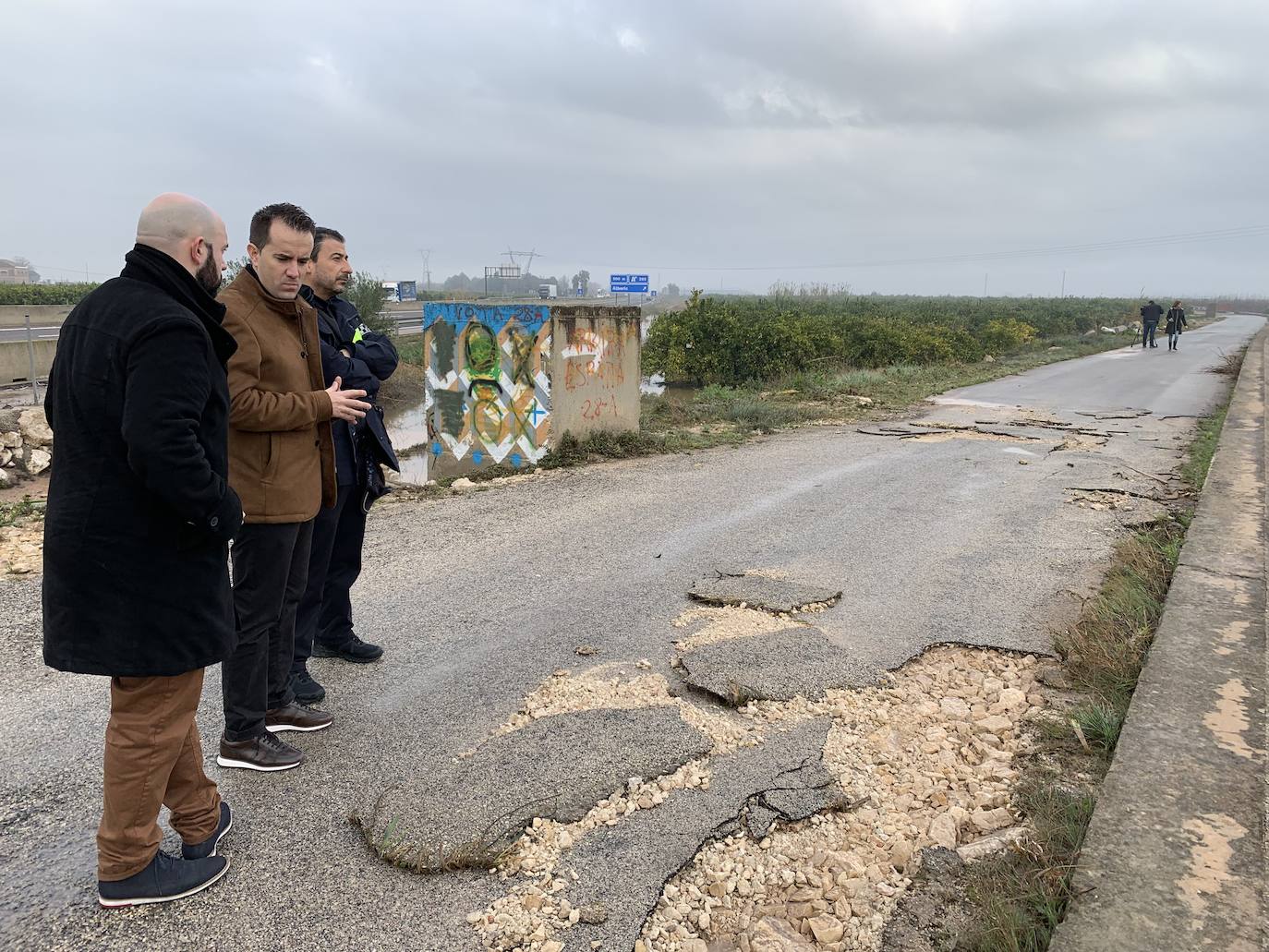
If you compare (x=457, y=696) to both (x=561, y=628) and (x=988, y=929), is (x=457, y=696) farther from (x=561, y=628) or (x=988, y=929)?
(x=988, y=929)

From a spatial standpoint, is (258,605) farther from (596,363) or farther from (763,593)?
(596,363)

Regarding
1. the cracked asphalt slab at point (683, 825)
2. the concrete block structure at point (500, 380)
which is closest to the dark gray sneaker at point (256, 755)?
the cracked asphalt slab at point (683, 825)

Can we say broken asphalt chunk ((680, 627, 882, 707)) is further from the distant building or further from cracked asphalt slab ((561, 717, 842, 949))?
the distant building

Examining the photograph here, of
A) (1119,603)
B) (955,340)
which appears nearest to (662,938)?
(1119,603)

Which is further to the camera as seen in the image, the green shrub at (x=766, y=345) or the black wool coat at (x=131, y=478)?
the green shrub at (x=766, y=345)

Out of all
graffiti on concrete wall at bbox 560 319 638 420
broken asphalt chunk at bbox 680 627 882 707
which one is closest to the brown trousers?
broken asphalt chunk at bbox 680 627 882 707

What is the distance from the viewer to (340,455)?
140 inches

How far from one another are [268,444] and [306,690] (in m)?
1.12

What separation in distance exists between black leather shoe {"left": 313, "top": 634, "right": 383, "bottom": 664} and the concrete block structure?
16.5 ft

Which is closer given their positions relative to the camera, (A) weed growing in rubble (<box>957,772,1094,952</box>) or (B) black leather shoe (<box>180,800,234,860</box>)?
(A) weed growing in rubble (<box>957,772,1094,952</box>)

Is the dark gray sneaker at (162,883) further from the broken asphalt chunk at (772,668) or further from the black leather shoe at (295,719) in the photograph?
the broken asphalt chunk at (772,668)

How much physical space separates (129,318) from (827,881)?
2.41 metres

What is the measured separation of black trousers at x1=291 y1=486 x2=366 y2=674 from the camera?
345 cm

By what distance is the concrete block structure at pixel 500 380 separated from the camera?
8.88 m
